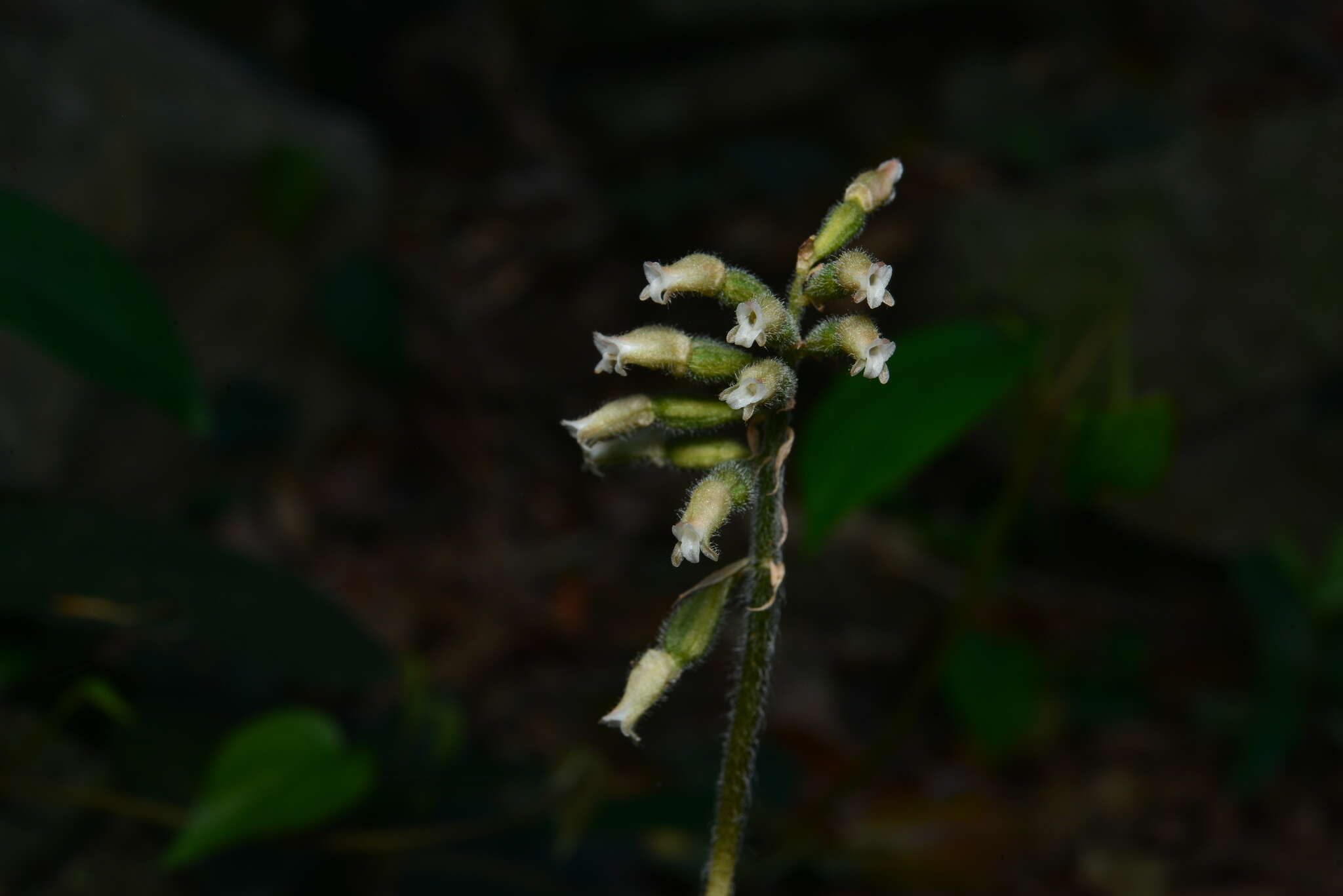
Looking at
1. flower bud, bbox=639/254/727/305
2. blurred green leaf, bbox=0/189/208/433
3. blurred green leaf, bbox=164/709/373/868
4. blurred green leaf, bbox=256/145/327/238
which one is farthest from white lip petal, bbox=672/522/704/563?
blurred green leaf, bbox=256/145/327/238

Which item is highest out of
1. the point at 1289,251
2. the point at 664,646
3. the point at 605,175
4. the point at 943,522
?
the point at 605,175

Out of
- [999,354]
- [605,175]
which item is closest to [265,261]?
[605,175]

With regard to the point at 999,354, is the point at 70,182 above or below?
above

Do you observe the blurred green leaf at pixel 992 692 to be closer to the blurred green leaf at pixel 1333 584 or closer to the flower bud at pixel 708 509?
the blurred green leaf at pixel 1333 584

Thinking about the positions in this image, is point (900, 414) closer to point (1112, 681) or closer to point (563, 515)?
point (1112, 681)

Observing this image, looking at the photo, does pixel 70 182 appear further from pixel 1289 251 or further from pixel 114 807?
pixel 1289 251

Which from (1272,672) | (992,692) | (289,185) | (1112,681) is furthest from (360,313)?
(1272,672)

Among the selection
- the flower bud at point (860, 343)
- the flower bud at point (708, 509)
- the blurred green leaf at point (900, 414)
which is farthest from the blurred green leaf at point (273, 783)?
the flower bud at point (860, 343)
